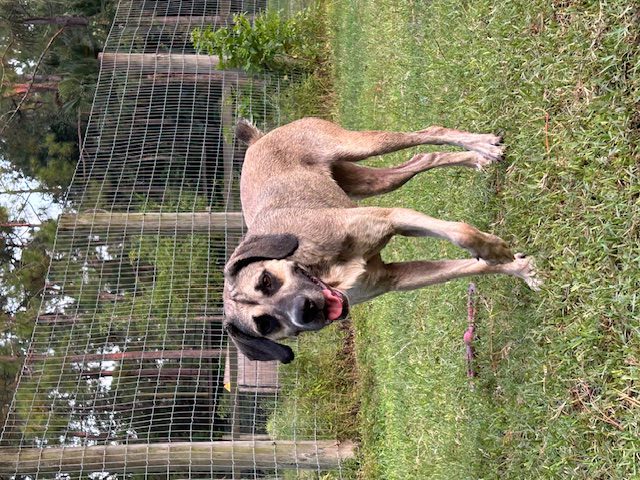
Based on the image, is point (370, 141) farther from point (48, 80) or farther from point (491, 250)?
point (48, 80)

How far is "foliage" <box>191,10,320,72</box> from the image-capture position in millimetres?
9680

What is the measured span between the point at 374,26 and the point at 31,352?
19.3ft

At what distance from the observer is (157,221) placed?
27.1ft

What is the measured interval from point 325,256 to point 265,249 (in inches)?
13.8

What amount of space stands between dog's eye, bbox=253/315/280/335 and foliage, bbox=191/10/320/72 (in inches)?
268

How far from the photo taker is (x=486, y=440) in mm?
4484

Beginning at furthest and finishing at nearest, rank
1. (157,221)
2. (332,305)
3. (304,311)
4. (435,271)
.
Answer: (157,221), (435,271), (332,305), (304,311)

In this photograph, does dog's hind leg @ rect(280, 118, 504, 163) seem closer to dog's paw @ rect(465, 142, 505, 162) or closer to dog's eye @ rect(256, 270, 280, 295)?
dog's paw @ rect(465, 142, 505, 162)

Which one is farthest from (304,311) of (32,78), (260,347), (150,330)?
(32,78)

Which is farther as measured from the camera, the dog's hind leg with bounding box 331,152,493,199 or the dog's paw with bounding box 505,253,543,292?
the dog's hind leg with bounding box 331,152,493,199

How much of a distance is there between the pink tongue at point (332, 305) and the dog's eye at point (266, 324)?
366 millimetres

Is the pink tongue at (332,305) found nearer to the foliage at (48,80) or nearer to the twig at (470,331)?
the twig at (470,331)

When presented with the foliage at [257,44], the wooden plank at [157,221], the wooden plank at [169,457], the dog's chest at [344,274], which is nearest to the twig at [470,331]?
the dog's chest at [344,274]

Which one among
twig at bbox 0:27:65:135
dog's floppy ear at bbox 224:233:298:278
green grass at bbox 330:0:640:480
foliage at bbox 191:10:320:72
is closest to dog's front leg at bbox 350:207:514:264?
green grass at bbox 330:0:640:480
